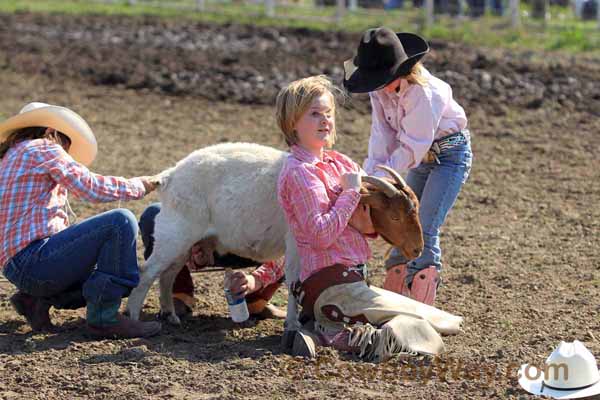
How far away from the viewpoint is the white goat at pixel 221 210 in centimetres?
589

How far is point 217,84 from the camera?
13555 millimetres

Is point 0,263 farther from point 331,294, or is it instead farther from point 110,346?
point 331,294

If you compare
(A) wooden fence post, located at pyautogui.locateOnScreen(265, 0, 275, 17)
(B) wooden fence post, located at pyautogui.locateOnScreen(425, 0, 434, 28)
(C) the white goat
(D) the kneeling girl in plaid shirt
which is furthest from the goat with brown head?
(A) wooden fence post, located at pyautogui.locateOnScreen(265, 0, 275, 17)

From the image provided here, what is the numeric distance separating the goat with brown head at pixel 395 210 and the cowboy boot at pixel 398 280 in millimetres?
546

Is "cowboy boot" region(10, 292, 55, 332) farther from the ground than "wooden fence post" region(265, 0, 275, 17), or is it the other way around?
"wooden fence post" region(265, 0, 275, 17)

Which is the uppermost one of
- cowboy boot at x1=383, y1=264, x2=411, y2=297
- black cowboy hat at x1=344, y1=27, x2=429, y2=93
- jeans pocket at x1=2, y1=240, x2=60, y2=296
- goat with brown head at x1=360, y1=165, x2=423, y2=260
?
black cowboy hat at x1=344, y1=27, x2=429, y2=93

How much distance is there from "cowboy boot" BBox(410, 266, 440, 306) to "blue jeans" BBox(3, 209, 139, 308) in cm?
159

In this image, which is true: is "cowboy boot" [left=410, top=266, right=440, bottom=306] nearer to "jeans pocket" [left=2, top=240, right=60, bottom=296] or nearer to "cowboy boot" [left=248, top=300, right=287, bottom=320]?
"cowboy boot" [left=248, top=300, right=287, bottom=320]

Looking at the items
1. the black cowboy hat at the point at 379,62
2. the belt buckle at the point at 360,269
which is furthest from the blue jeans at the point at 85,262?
the black cowboy hat at the point at 379,62

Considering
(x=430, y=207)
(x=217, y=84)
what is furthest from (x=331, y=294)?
(x=217, y=84)

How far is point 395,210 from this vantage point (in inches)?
217

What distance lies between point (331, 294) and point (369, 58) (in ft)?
4.31

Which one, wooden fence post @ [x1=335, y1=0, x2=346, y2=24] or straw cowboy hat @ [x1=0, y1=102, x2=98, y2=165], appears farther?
wooden fence post @ [x1=335, y1=0, x2=346, y2=24]

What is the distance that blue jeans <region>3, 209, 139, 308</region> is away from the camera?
18.2ft
